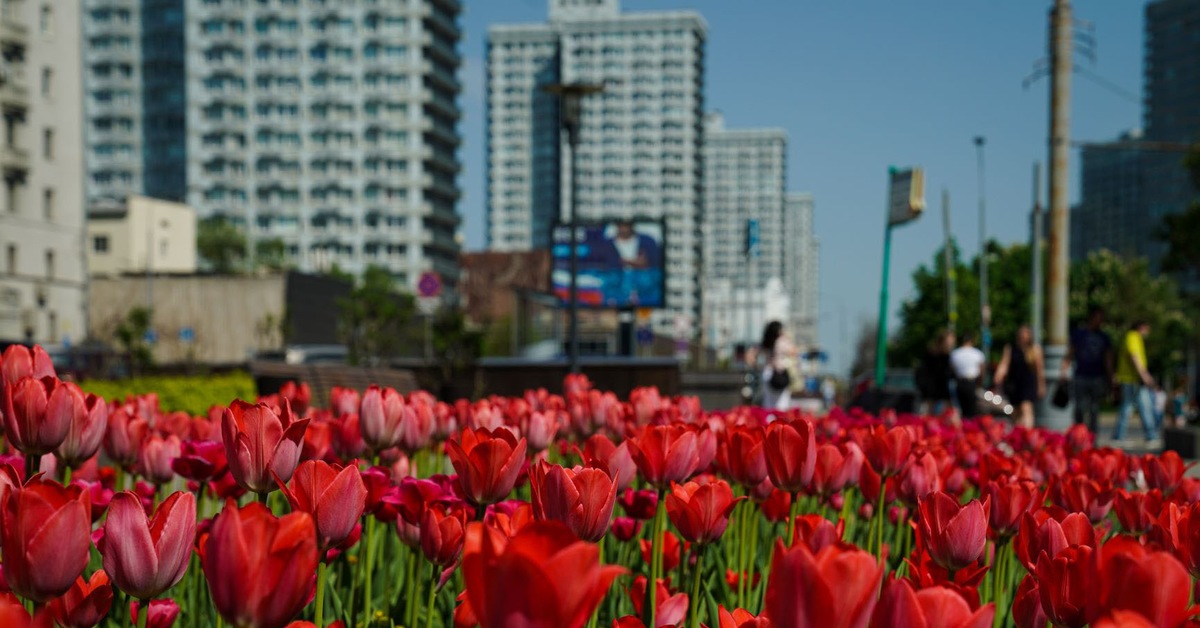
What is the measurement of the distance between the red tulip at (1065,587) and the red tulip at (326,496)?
83 centimetres

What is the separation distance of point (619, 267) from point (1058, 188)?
1807 centimetres

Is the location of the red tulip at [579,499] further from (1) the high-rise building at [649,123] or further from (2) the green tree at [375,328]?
(1) the high-rise building at [649,123]

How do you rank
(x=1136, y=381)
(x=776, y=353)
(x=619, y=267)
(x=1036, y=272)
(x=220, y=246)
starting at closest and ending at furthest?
(x=776, y=353) < (x=1136, y=381) < (x=1036, y=272) < (x=619, y=267) < (x=220, y=246)

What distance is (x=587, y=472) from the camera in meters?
1.53

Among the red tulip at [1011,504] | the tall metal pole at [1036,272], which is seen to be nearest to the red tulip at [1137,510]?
the red tulip at [1011,504]

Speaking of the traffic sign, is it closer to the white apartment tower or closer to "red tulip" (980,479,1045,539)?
"red tulip" (980,479,1045,539)

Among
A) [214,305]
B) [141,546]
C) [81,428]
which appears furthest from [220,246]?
[141,546]

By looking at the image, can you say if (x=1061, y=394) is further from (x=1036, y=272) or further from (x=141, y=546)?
(x=141, y=546)

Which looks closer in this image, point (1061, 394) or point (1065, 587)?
point (1065, 587)

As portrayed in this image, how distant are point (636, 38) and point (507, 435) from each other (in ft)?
570

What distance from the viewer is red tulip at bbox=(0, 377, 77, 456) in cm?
208

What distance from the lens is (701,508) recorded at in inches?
72.7

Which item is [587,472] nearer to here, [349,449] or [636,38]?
[349,449]

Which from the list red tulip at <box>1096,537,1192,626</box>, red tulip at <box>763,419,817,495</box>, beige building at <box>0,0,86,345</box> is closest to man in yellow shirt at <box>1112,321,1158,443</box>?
red tulip at <box>763,419,817,495</box>
